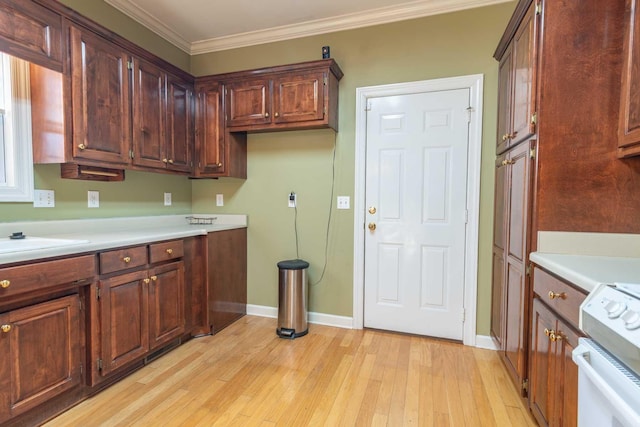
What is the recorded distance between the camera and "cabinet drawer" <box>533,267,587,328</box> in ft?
3.67

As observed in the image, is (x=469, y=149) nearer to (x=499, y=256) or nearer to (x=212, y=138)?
(x=499, y=256)

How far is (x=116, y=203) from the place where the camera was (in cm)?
248

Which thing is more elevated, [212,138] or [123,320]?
[212,138]

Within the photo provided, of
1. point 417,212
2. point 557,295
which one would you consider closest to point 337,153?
point 417,212

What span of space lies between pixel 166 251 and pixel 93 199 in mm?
719

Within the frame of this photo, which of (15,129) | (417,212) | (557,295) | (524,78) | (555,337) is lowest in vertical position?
(555,337)

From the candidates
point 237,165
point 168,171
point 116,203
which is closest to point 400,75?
point 237,165

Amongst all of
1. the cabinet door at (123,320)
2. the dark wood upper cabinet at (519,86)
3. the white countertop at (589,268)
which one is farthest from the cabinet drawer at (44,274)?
the dark wood upper cabinet at (519,86)

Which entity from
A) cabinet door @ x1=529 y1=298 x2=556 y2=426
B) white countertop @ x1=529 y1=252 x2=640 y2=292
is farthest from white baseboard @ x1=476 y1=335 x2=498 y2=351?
white countertop @ x1=529 y1=252 x2=640 y2=292

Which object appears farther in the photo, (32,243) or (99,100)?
(99,100)

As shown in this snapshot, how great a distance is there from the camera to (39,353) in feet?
4.98

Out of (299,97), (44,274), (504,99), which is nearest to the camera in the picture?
(44,274)

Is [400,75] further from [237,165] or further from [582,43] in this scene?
[237,165]

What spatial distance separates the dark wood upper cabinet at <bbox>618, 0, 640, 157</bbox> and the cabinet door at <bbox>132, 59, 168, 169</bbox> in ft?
9.32
